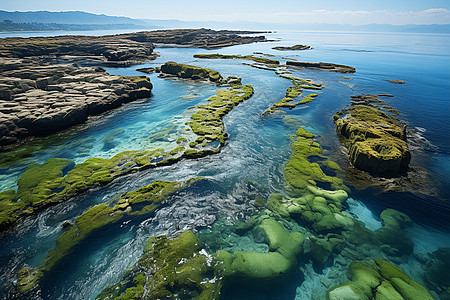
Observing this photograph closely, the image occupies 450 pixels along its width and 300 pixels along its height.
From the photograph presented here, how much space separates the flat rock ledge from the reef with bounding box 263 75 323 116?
2623 centimetres

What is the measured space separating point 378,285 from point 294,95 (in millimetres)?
37559

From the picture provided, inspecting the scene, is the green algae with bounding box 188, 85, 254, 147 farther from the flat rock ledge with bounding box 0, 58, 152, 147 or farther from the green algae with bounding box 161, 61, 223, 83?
the flat rock ledge with bounding box 0, 58, 152, 147

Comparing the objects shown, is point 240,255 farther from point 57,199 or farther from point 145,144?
point 145,144

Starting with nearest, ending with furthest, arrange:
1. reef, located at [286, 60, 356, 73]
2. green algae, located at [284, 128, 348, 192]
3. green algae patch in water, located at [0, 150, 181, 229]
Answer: green algae patch in water, located at [0, 150, 181, 229]
green algae, located at [284, 128, 348, 192]
reef, located at [286, 60, 356, 73]

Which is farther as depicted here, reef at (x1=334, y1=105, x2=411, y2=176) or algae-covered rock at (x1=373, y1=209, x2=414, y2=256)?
reef at (x1=334, y1=105, x2=411, y2=176)

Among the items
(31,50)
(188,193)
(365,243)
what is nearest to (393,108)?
(365,243)

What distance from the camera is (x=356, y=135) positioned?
2280cm

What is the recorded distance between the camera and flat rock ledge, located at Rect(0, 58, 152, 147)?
80.4ft

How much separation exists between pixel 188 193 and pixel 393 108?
1557 inches

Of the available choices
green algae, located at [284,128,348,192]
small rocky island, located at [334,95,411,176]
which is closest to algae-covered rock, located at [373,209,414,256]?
green algae, located at [284,128,348,192]

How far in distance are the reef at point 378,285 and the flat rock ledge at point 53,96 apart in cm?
3356

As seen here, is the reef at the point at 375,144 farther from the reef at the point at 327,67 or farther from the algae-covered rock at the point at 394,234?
the reef at the point at 327,67

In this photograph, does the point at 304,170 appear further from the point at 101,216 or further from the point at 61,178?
the point at 61,178

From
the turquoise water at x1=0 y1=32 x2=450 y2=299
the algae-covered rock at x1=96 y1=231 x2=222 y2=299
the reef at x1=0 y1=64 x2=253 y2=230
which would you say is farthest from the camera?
the reef at x1=0 y1=64 x2=253 y2=230
